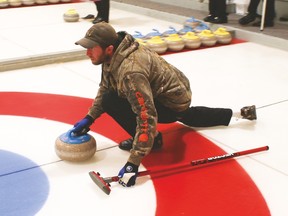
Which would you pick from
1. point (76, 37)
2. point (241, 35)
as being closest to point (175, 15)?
point (241, 35)

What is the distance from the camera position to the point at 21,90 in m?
4.05

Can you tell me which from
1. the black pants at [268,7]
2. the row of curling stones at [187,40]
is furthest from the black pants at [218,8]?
the row of curling stones at [187,40]

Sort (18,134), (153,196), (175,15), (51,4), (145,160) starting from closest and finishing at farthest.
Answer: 1. (153,196)
2. (145,160)
3. (18,134)
4. (175,15)
5. (51,4)

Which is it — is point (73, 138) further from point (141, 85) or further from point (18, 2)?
point (18, 2)

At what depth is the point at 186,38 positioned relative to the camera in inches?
214

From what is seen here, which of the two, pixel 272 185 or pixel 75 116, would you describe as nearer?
pixel 272 185

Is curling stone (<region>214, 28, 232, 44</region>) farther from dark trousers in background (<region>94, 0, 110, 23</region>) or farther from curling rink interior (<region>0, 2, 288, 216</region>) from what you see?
dark trousers in background (<region>94, 0, 110, 23</region>)

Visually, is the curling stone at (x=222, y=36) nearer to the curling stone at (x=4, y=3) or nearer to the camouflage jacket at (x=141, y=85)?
the camouflage jacket at (x=141, y=85)

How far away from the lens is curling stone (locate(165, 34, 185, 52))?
5.30 meters

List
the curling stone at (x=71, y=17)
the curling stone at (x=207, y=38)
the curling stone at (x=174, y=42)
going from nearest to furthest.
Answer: the curling stone at (x=174, y=42), the curling stone at (x=207, y=38), the curling stone at (x=71, y=17)

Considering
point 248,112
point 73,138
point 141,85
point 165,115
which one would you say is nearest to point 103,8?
point 248,112

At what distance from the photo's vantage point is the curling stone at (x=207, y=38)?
18.2 ft

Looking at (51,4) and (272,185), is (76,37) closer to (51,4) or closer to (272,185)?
(51,4)

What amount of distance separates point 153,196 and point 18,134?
121cm
